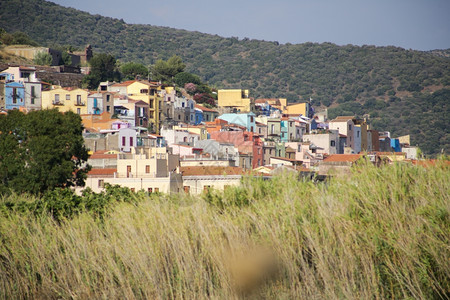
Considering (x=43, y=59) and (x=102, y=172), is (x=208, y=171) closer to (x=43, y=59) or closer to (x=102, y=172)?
(x=102, y=172)

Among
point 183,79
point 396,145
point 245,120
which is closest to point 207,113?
point 245,120

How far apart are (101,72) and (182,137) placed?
2598 cm

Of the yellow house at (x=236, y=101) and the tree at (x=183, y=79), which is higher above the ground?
the tree at (x=183, y=79)

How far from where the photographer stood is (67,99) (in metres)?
71.1

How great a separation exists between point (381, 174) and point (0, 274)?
485 inches

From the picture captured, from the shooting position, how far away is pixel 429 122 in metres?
114

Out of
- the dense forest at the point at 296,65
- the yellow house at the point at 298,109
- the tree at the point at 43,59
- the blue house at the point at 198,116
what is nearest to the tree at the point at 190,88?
the blue house at the point at 198,116

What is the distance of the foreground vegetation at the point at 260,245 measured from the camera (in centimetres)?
1714

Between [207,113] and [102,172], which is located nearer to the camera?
[102,172]

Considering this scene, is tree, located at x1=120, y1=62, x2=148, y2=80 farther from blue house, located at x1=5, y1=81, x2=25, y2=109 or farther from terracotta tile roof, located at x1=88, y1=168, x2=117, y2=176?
terracotta tile roof, located at x1=88, y1=168, x2=117, y2=176

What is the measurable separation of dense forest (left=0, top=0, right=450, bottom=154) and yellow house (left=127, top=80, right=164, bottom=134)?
1974 inches

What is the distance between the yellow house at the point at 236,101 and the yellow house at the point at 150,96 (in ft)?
48.7

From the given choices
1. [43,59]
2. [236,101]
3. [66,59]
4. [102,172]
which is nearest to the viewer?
[102,172]

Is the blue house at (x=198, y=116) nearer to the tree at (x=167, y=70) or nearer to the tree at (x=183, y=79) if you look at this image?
the tree at (x=183, y=79)
